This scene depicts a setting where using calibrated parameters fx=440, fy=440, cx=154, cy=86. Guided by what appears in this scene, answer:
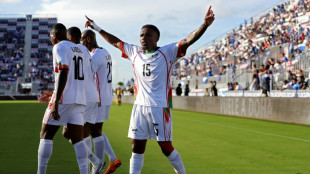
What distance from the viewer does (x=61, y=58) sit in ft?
17.0

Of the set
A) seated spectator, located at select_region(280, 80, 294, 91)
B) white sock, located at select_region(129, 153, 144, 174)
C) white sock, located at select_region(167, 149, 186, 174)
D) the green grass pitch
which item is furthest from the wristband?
seated spectator, located at select_region(280, 80, 294, 91)

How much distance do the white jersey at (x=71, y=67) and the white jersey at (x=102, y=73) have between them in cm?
103

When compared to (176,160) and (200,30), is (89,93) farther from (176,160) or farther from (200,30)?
(200,30)

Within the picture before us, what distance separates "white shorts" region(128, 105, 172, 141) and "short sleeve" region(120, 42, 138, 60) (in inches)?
28.1

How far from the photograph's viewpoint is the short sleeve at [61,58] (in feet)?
17.0

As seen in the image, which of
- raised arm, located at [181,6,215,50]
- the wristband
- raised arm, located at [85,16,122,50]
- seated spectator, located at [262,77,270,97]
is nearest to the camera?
raised arm, located at [181,6,215,50]

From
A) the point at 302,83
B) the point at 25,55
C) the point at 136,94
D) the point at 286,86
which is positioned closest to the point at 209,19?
the point at 136,94

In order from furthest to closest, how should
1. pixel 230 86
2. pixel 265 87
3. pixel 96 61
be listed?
1. pixel 230 86
2. pixel 265 87
3. pixel 96 61

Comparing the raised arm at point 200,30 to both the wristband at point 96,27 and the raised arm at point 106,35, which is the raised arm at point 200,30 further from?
the wristband at point 96,27

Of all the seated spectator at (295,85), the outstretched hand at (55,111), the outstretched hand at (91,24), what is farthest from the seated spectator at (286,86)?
the outstretched hand at (55,111)

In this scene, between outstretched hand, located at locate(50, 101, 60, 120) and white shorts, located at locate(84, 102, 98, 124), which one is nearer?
outstretched hand, located at locate(50, 101, 60, 120)

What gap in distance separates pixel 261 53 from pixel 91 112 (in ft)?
87.8

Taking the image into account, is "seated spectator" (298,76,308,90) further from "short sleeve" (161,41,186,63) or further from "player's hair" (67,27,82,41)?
"short sleeve" (161,41,186,63)

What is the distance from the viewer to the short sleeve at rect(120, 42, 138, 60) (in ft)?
17.6
